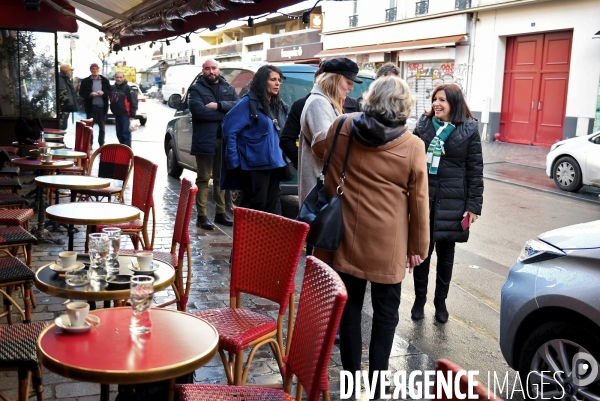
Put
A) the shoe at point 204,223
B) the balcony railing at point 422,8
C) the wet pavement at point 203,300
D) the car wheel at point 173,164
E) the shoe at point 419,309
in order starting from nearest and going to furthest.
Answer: the wet pavement at point 203,300, the shoe at point 419,309, the shoe at point 204,223, the car wheel at point 173,164, the balcony railing at point 422,8

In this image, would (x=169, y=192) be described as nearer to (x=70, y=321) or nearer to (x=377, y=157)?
(x=377, y=157)

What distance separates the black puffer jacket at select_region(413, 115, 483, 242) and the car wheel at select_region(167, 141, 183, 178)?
7.58 meters

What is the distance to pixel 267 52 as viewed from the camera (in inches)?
1785

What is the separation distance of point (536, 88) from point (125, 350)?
2255cm

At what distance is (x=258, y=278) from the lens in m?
3.73

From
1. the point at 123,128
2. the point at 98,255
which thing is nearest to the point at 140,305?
the point at 98,255

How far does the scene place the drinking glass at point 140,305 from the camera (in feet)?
8.39

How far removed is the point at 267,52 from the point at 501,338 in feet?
141

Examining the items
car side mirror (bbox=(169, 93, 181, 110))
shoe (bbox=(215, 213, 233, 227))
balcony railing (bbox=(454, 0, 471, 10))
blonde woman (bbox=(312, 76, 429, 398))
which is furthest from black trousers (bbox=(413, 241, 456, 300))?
balcony railing (bbox=(454, 0, 471, 10))

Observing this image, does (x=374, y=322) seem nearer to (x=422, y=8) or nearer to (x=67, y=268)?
(x=67, y=268)

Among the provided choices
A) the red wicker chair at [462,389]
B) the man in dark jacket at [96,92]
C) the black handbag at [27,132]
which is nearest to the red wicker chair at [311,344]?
the red wicker chair at [462,389]

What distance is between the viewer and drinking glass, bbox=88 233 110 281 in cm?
310

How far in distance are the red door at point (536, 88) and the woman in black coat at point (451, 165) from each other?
18.0 m

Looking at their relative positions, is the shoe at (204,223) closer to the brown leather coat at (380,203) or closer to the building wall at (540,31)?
the brown leather coat at (380,203)
